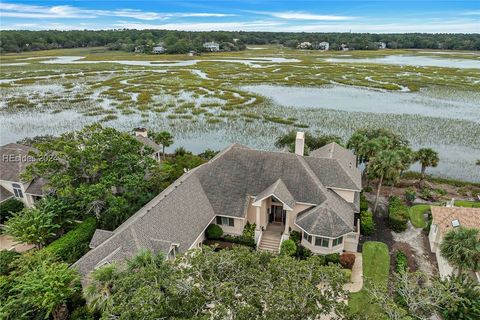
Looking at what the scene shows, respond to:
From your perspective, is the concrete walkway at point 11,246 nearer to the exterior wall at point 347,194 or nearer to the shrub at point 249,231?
the shrub at point 249,231

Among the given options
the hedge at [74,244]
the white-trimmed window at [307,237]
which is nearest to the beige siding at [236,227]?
the white-trimmed window at [307,237]

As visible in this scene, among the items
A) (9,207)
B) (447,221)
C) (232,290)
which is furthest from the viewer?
(9,207)

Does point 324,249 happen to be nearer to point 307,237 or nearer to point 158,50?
point 307,237

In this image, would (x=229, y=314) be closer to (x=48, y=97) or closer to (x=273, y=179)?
(x=273, y=179)

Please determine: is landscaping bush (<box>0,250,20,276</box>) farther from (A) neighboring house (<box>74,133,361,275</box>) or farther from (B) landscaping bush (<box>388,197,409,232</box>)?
(B) landscaping bush (<box>388,197,409,232</box>)

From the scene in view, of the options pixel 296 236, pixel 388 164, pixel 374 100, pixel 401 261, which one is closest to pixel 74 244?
pixel 296 236

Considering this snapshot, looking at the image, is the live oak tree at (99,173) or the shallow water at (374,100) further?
the shallow water at (374,100)

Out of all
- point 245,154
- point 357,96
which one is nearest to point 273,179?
point 245,154
